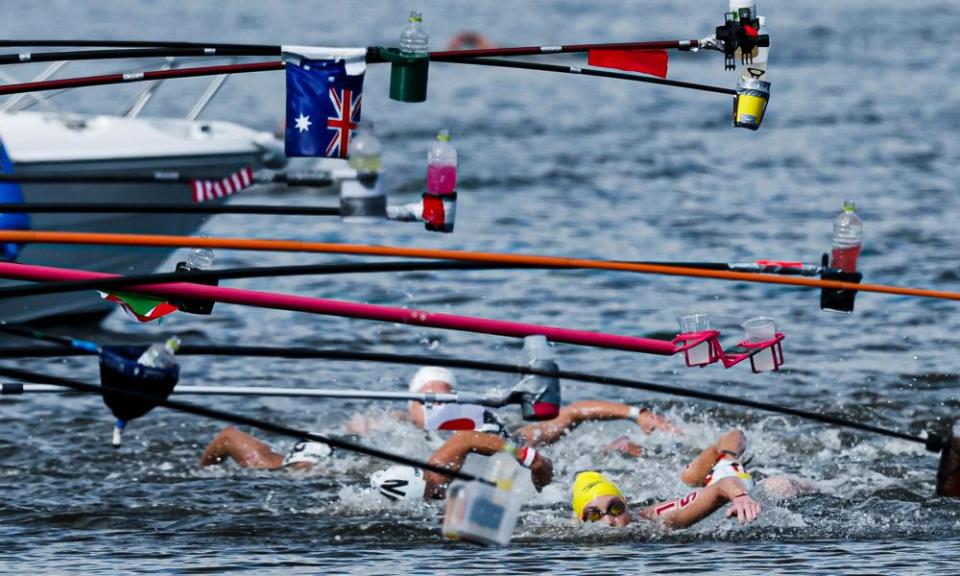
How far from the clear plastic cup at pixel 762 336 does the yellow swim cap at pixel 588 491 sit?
69.8 inches

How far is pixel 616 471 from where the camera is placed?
12539 millimetres

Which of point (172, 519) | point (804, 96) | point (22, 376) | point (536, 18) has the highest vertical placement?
point (536, 18)

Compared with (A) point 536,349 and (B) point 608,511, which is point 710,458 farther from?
(A) point 536,349

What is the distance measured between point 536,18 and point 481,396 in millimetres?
34045

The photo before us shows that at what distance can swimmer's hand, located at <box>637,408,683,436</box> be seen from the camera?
42.4 feet

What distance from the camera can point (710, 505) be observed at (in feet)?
35.4

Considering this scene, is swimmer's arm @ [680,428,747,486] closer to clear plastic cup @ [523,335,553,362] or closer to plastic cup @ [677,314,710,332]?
plastic cup @ [677,314,710,332]

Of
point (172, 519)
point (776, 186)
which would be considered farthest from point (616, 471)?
point (776, 186)

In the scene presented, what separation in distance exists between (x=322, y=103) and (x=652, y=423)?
183 inches

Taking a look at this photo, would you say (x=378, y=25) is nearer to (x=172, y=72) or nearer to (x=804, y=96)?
(x=804, y=96)

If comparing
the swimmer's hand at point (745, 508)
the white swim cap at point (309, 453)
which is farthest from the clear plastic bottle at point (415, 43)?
the white swim cap at point (309, 453)

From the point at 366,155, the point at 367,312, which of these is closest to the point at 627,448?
the point at 367,312

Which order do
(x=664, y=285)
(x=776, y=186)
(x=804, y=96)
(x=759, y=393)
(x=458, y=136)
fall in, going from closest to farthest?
1. (x=759, y=393)
2. (x=664, y=285)
3. (x=776, y=186)
4. (x=458, y=136)
5. (x=804, y=96)

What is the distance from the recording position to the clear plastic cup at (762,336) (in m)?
9.48
